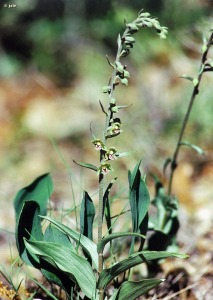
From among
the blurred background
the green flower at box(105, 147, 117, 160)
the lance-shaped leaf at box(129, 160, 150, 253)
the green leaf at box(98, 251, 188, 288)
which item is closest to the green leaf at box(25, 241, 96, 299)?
the green leaf at box(98, 251, 188, 288)

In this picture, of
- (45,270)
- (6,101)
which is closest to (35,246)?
(45,270)

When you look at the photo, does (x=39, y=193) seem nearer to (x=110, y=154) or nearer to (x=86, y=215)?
(x=86, y=215)

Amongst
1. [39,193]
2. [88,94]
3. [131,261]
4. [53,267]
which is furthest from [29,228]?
[88,94]

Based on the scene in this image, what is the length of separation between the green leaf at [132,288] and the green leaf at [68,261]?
0.11 m

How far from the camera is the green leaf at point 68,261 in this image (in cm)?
193

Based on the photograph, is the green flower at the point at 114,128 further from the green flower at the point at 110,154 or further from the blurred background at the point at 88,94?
the blurred background at the point at 88,94

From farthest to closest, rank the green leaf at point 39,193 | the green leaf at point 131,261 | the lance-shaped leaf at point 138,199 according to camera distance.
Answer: the green leaf at point 39,193, the lance-shaped leaf at point 138,199, the green leaf at point 131,261

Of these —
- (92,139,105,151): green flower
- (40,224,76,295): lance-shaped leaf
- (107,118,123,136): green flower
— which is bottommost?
(40,224,76,295): lance-shaped leaf

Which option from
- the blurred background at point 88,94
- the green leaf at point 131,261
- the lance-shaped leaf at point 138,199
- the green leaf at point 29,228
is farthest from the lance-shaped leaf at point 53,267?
the blurred background at point 88,94

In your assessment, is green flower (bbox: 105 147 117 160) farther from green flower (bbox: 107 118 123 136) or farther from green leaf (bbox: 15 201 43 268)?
green leaf (bbox: 15 201 43 268)

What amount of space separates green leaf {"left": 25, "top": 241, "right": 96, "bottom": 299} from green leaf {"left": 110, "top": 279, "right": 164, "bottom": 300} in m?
0.11

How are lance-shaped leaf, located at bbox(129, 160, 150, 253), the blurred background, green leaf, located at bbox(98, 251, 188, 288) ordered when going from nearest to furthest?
green leaf, located at bbox(98, 251, 188, 288), lance-shaped leaf, located at bbox(129, 160, 150, 253), the blurred background

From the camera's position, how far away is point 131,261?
1.95 m

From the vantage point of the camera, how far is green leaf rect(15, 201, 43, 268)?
2.09m
